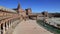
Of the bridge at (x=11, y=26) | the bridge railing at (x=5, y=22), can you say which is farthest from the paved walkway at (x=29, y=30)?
the bridge railing at (x=5, y=22)

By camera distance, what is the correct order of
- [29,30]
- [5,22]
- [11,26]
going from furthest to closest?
[29,30] < [11,26] < [5,22]

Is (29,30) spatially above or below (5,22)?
below

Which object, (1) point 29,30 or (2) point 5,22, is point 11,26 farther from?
(2) point 5,22

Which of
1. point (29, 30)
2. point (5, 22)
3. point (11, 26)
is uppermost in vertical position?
point (5, 22)

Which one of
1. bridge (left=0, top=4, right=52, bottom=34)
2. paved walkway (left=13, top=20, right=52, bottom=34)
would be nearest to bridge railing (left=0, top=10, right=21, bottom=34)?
bridge (left=0, top=4, right=52, bottom=34)

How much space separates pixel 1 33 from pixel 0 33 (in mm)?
127

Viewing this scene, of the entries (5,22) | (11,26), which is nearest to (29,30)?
(11,26)

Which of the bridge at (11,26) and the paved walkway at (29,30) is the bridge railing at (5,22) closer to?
the bridge at (11,26)

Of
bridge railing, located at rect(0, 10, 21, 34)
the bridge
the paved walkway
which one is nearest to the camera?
bridge railing, located at rect(0, 10, 21, 34)

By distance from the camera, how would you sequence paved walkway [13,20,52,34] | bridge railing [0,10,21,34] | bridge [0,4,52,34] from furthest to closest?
paved walkway [13,20,52,34] < bridge [0,4,52,34] < bridge railing [0,10,21,34]

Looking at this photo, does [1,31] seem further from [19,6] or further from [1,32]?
[19,6]

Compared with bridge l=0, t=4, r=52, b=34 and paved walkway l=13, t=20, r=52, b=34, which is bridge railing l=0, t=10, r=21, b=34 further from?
paved walkway l=13, t=20, r=52, b=34

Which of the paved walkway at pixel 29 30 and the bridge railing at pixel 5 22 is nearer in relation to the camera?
the bridge railing at pixel 5 22

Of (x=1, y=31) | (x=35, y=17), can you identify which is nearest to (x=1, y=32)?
(x=1, y=31)
